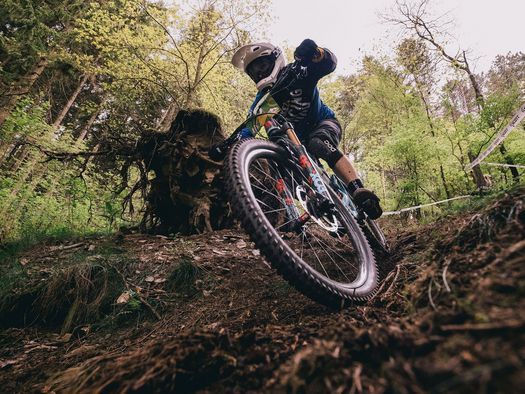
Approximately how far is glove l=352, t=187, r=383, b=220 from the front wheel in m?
0.32

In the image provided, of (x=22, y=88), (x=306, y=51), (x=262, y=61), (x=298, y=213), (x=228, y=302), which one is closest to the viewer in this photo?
(x=228, y=302)

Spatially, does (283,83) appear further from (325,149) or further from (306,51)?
(325,149)

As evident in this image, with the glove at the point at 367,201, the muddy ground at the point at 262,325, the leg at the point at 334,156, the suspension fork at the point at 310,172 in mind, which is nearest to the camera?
the muddy ground at the point at 262,325

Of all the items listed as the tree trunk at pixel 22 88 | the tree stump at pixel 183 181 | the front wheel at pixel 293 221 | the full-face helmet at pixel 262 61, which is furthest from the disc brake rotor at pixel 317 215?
the tree trunk at pixel 22 88

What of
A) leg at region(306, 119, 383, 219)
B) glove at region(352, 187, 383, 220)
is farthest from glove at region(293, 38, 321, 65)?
glove at region(352, 187, 383, 220)

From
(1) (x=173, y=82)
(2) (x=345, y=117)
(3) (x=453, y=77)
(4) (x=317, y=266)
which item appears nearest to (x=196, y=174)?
(4) (x=317, y=266)

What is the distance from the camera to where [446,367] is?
0.43 meters

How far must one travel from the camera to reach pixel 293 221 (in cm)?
229

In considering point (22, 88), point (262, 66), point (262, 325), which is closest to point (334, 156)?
point (262, 66)

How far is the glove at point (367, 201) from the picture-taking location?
104 inches

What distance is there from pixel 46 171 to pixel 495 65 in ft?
115

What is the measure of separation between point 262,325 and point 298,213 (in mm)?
1308

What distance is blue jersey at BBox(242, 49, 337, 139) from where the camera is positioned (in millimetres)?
2729

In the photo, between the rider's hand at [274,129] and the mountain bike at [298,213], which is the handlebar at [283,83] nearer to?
the mountain bike at [298,213]
